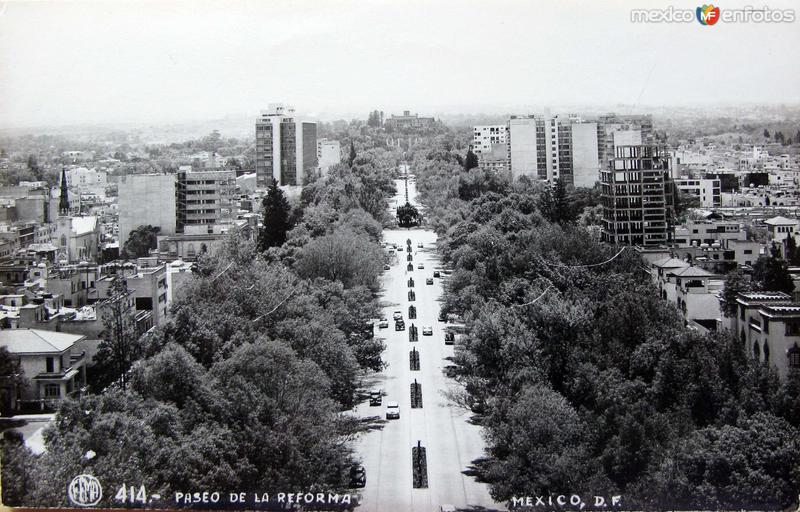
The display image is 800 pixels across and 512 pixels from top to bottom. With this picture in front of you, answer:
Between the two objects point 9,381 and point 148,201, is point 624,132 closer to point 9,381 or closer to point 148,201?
point 148,201

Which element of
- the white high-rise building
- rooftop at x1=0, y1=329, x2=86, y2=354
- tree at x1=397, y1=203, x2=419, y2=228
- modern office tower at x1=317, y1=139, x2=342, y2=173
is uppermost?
modern office tower at x1=317, y1=139, x2=342, y2=173

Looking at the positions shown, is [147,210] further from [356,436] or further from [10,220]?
[356,436]

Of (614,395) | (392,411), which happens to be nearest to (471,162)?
(392,411)

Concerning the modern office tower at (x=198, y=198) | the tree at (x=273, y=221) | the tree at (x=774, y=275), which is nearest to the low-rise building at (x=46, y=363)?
the tree at (x=774, y=275)

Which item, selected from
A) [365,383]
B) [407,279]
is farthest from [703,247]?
[365,383]

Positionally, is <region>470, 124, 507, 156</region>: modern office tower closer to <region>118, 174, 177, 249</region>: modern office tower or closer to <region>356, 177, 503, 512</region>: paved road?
<region>118, 174, 177, 249</region>: modern office tower

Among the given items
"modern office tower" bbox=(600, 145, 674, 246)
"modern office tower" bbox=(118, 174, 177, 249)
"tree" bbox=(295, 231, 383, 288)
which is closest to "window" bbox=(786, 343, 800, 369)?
"tree" bbox=(295, 231, 383, 288)
